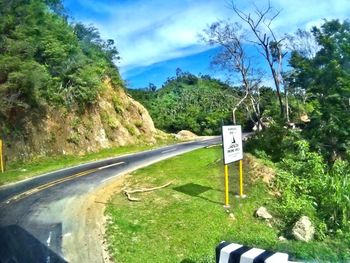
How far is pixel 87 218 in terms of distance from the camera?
12805 millimetres

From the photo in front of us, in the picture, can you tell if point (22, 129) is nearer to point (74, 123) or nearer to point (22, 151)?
point (22, 151)

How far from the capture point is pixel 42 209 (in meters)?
13.9

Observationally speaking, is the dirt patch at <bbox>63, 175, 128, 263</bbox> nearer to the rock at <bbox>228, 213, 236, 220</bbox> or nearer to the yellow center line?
the yellow center line

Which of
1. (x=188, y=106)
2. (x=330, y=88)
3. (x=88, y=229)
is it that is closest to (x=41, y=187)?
(x=88, y=229)

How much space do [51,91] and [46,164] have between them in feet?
23.8

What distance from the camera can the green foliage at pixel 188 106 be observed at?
217 ft

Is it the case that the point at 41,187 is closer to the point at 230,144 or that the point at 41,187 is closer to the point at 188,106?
the point at 230,144

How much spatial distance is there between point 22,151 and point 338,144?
63.3ft

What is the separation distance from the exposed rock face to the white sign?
53.5 feet

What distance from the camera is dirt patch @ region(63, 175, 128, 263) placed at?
33.6 feet

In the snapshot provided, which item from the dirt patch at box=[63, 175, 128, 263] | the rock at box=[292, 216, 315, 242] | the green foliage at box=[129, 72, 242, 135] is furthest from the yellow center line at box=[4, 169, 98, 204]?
the green foliage at box=[129, 72, 242, 135]

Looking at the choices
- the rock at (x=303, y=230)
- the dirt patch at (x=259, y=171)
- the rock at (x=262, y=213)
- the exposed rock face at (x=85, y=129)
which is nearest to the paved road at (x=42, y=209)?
the exposed rock face at (x=85, y=129)

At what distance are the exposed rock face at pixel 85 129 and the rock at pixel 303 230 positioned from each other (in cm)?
1879

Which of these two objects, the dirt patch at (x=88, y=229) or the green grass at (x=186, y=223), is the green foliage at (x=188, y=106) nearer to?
the green grass at (x=186, y=223)
